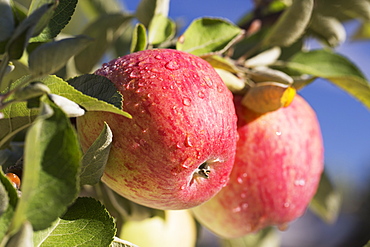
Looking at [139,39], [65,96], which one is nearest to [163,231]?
[139,39]

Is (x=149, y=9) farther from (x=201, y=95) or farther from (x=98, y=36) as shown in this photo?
(x=201, y=95)

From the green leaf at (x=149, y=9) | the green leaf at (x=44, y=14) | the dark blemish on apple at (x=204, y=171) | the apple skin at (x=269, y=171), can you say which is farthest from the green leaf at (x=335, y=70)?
the green leaf at (x=44, y=14)

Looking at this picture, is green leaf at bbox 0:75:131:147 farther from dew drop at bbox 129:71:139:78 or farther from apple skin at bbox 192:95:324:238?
apple skin at bbox 192:95:324:238

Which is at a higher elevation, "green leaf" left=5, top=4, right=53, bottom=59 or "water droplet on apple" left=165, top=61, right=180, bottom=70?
"green leaf" left=5, top=4, right=53, bottom=59

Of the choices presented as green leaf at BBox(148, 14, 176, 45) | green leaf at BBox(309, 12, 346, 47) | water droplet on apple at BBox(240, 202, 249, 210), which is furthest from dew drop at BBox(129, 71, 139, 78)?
green leaf at BBox(309, 12, 346, 47)

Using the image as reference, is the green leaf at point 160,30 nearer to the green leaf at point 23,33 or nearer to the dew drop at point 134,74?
the dew drop at point 134,74

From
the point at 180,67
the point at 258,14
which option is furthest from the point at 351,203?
the point at 180,67
